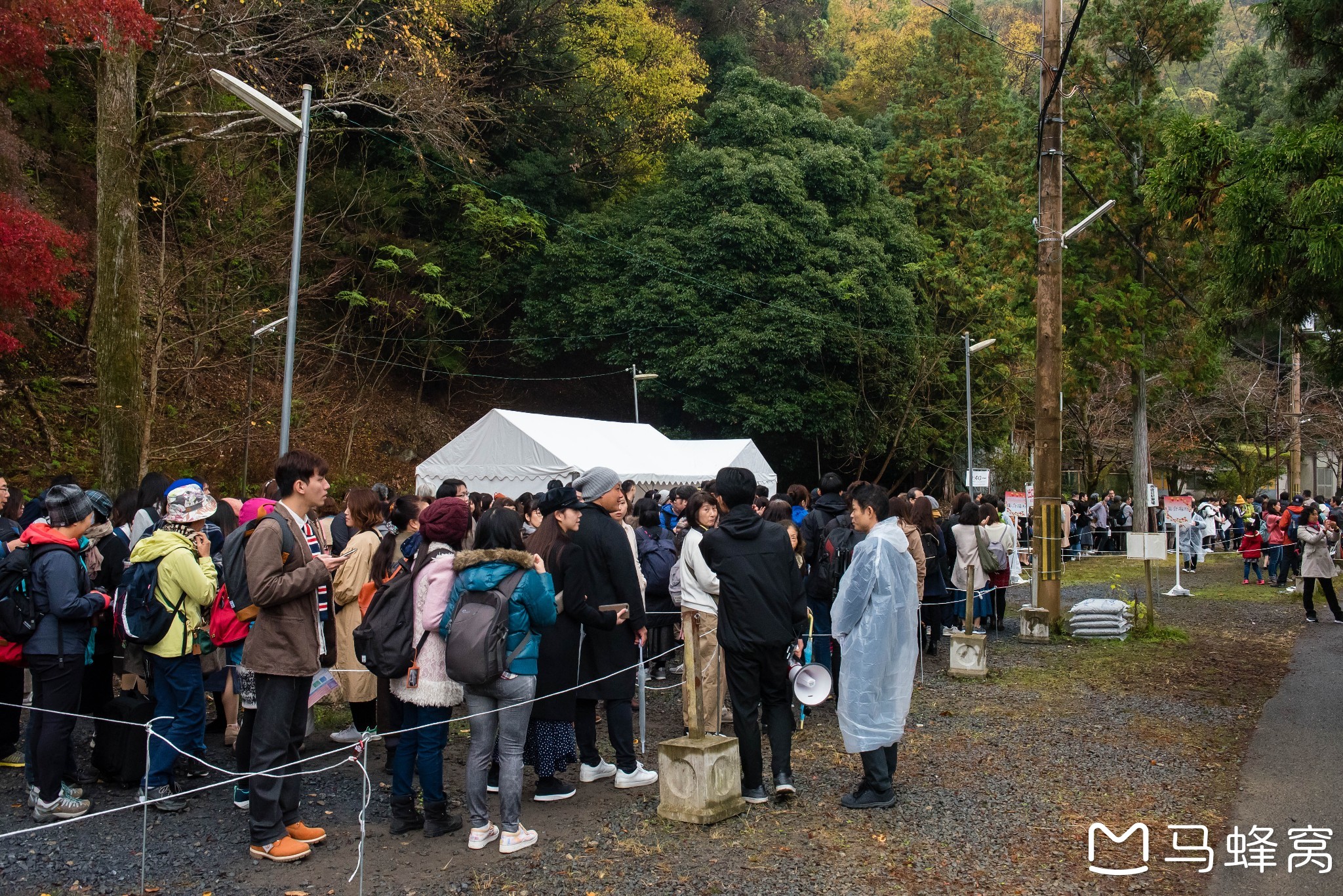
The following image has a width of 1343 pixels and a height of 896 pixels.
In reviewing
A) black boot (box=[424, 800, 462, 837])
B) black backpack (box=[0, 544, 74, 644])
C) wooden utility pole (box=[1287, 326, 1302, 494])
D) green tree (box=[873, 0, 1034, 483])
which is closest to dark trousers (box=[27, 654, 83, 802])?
black backpack (box=[0, 544, 74, 644])

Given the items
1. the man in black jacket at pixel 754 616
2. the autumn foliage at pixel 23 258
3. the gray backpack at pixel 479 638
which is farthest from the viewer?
the autumn foliage at pixel 23 258

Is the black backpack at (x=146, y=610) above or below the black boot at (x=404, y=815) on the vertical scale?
above

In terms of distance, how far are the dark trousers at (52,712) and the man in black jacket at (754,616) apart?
3701 mm

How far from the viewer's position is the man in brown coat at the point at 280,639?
506 centimetres

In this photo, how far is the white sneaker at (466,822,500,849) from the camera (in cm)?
532

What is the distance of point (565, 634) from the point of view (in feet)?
20.5

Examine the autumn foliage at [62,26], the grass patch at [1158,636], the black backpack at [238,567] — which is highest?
the autumn foliage at [62,26]

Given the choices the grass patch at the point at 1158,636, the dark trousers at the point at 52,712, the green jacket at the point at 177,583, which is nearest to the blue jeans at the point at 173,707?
the green jacket at the point at 177,583

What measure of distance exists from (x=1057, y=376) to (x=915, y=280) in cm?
2223

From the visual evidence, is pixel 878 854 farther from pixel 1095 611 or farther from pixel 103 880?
pixel 1095 611

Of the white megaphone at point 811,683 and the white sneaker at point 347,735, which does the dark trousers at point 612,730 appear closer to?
the white megaphone at point 811,683

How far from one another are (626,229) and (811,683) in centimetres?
→ 2775

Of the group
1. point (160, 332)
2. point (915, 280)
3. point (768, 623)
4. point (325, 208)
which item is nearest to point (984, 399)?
point (915, 280)

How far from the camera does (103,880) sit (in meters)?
5.02
